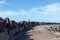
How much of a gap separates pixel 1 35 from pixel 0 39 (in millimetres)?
567

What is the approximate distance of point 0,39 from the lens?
21.7 m

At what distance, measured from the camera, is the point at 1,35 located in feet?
72.7
